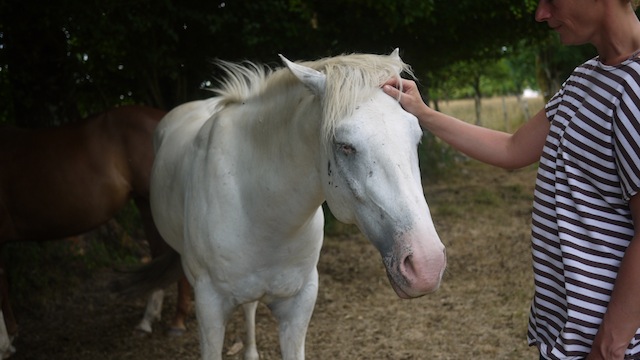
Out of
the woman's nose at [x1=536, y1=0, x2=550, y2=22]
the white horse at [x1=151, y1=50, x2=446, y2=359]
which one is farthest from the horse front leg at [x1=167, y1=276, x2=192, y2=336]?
the woman's nose at [x1=536, y1=0, x2=550, y2=22]

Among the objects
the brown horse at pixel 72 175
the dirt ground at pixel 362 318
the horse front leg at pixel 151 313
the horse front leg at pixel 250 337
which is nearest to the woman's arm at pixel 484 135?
the horse front leg at pixel 250 337

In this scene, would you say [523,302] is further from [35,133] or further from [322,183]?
[35,133]

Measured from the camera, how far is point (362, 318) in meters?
4.72

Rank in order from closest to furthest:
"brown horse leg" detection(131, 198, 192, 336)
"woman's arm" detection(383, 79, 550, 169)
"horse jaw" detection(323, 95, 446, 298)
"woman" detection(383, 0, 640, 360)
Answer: "woman" detection(383, 0, 640, 360) → "horse jaw" detection(323, 95, 446, 298) → "woman's arm" detection(383, 79, 550, 169) → "brown horse leg" detection(131, 198, 192, 336)

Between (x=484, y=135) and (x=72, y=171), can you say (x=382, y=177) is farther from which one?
(x=72, y=171)

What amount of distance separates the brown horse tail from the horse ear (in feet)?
7.25

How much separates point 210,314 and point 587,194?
1.68m

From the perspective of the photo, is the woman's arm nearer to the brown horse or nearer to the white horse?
the white horse

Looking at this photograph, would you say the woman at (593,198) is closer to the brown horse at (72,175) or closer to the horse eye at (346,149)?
the horse eye at (346,149)

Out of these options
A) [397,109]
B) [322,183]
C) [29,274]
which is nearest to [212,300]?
[322,183]

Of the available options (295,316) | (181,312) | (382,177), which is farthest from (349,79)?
(181,312)

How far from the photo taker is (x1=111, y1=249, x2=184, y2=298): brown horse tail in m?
3.99

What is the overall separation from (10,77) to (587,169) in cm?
513

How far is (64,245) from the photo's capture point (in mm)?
→ 5941
